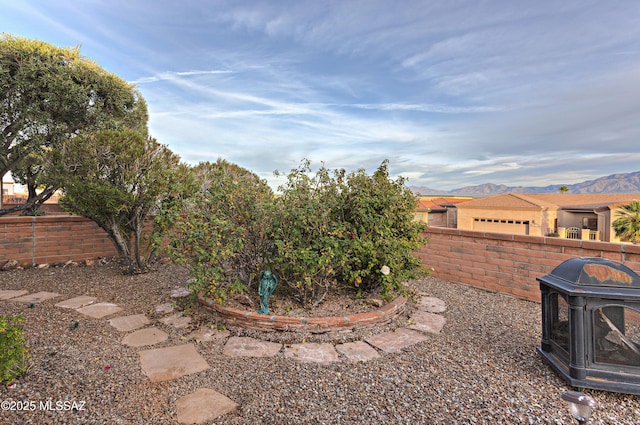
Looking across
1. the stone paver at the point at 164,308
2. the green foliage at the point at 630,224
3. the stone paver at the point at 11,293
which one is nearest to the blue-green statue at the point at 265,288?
the stone paver at the point at 164,308

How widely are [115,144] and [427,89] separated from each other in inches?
286

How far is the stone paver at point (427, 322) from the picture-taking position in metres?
3.42

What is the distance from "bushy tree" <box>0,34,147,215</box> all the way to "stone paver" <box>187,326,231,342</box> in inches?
312

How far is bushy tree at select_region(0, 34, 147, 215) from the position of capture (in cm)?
884

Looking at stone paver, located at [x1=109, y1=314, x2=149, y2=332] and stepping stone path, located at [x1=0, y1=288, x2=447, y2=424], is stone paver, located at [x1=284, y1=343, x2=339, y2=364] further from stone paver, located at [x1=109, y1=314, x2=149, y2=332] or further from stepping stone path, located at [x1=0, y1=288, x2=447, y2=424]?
stone paver, located at [x1=109, y1=314, x2=149, y2=332]

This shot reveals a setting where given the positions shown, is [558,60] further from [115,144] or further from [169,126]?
[169,126]

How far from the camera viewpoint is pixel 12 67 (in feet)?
29.1

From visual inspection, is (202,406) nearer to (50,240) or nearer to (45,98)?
(50,240)

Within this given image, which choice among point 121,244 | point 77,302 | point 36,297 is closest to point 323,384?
point 77,302

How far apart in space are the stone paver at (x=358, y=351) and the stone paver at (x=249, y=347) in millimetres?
604

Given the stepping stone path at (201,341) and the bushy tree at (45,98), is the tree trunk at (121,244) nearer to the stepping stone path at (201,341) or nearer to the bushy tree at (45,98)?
the stepping stone path at (201,341)

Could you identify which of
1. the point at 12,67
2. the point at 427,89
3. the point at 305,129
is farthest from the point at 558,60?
the point at 12,67

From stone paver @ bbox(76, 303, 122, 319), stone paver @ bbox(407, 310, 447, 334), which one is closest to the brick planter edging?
stone paver @ bbox(407, 310, 447, 334)

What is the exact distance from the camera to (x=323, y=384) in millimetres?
2260
